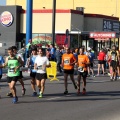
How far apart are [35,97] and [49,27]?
1442 inches

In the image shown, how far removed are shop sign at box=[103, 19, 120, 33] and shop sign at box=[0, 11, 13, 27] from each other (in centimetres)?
1266

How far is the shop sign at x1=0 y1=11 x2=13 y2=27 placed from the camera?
51250 mm

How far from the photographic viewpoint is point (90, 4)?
249 ft

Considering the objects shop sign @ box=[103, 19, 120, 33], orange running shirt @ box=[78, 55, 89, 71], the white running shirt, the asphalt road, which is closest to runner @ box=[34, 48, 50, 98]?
the white running shirt

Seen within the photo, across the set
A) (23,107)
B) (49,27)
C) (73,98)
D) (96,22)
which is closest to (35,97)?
(73,98)

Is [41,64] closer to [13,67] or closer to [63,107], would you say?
[13,67]

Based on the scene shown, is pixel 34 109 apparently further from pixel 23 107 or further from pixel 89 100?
pixel 89 100

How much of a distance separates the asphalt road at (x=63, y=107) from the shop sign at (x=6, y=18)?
1377 inches

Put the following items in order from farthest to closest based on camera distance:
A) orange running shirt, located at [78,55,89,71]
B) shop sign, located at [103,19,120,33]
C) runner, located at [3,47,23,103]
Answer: shop sign, located at [103,19,120,33], orange running shirt, located at [78,55,89,71], runner, located at [3,47,23,103]

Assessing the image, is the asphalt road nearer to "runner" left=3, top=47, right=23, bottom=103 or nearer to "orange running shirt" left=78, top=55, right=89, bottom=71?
"runner" left=3, top=47, right=23, bottom=103

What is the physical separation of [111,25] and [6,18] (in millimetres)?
15073

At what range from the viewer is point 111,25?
193 ft

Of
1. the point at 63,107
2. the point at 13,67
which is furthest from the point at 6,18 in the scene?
the point at 63,107

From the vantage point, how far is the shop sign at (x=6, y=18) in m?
51.2
